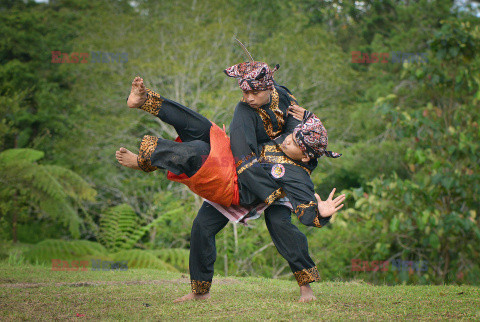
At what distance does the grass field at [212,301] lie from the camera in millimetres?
3398

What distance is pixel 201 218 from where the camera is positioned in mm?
4098

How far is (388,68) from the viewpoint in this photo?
15508mm

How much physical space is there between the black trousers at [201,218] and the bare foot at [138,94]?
0.05 m

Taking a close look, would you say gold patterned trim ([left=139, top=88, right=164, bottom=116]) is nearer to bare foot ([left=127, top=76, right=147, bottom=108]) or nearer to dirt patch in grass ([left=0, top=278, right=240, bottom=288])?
bare foot ([left=127, top=76, right=147, bottom=108])

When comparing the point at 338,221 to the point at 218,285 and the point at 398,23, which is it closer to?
the point at 218,285

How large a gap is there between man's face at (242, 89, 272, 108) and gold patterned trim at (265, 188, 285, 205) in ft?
2.23

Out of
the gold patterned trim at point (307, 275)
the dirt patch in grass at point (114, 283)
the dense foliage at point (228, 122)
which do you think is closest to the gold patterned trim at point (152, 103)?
the gold patterned trim at point (307, 275)

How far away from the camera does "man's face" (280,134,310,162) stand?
394cm

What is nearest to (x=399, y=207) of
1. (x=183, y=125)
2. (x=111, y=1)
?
(x=183, y=125)

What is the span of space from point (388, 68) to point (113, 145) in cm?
834

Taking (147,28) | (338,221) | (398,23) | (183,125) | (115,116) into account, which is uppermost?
(398,23)

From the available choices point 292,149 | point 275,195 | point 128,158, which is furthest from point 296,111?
point 128,158

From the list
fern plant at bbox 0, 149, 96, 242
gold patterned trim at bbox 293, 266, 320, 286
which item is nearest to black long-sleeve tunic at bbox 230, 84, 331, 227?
gold patterned trim at bbox 293, 266, 320, 286

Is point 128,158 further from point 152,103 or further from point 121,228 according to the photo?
point 121,228
